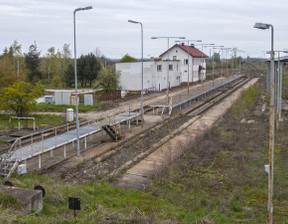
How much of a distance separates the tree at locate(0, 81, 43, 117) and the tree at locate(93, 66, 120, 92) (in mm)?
16775

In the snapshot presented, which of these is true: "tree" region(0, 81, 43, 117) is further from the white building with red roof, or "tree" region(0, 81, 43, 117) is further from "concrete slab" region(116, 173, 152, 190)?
the white building with red roof

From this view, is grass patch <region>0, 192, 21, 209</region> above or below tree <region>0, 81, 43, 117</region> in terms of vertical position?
below

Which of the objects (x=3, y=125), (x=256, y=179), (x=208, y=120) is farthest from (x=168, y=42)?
(x=256, y=179)

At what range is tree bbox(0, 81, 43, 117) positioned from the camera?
2319cm

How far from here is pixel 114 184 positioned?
12375 mm

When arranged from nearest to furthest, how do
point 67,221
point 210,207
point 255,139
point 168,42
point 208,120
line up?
1. point 67,221
2. point 210,207
3. point 255,139
4. point 208,120
5. point 168,42

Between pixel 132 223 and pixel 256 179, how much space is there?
5.87 meters

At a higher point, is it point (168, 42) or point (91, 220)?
point (168, 42)

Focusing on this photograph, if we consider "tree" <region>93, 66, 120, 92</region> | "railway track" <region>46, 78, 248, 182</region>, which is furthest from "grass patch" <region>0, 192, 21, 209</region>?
"tree" <region>93, 66, 120, 92</region>

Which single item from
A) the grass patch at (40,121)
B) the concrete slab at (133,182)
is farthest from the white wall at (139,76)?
the concrete slab at (133,182)

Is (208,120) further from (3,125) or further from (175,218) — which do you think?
(175,218)

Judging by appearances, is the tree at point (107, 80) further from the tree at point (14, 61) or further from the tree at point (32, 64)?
the tree at point (32, 64)

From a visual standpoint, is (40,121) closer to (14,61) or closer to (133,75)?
(133,75)

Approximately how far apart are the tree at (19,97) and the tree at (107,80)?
55.0 ft
